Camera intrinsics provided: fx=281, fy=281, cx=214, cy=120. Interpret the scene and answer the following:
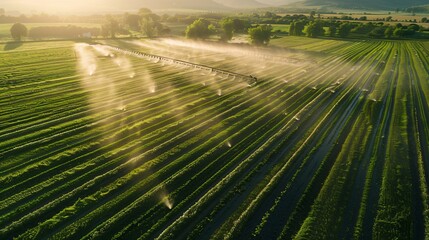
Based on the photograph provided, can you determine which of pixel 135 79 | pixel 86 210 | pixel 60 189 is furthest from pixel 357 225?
pixel 135 79

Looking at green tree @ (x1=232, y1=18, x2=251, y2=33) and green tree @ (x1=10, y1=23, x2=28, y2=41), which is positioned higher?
green tree @ (x1=232, y1=18, x2=251, y2=33)

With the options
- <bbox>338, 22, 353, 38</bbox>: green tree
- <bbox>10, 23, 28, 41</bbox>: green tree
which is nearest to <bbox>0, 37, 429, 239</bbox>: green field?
<bbox>10, 23, 28, 41</bbox>: green tree

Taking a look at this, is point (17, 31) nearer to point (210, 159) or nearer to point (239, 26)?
point (239, 26)

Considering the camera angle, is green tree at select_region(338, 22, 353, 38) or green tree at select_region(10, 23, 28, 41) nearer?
green tree at select_region(10, 23, 28, 41)

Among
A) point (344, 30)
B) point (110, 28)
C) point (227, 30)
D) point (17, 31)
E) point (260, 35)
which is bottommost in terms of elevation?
point (17, 31)

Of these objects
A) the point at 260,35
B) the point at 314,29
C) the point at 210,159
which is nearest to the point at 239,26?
the point at 314,29

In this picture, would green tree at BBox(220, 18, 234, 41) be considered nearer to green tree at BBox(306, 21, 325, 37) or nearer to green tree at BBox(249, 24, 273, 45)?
green tree at BBox(249, 24, 273, 45)

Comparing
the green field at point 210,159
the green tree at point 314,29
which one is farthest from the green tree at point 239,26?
the green field at point 210,159

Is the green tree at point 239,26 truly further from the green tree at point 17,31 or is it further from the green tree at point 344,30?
the green tree at point 17,31
